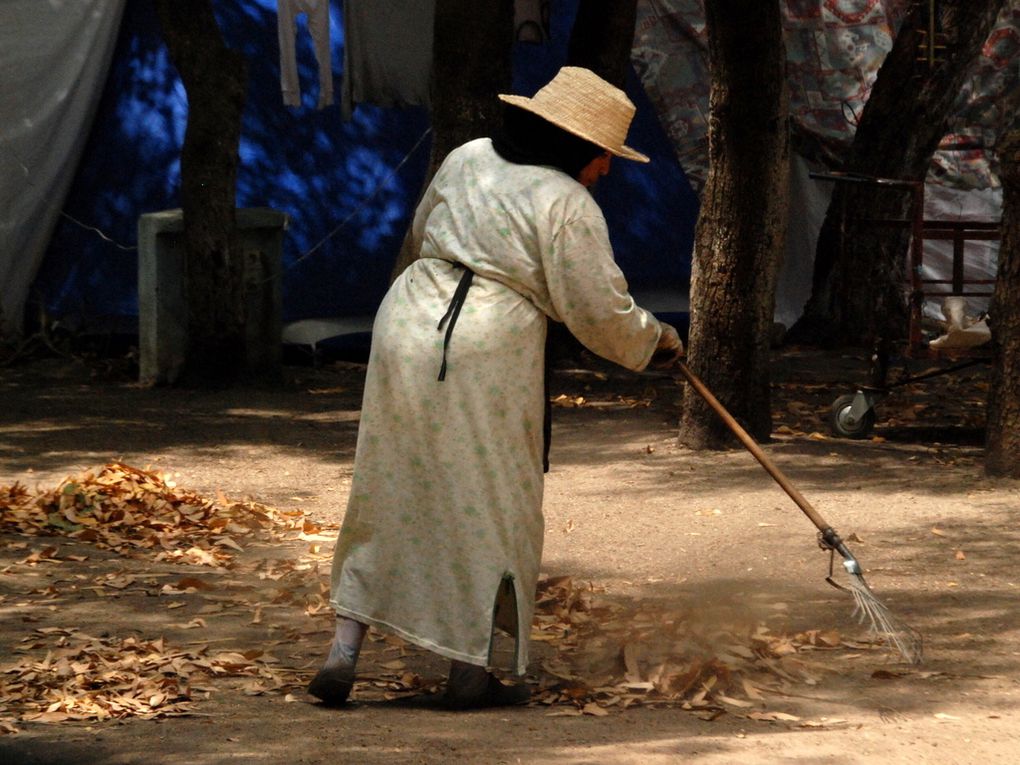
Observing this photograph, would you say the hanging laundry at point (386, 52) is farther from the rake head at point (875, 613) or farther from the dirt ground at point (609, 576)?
the rake head at point (875, 613)

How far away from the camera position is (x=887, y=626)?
17.2 ft

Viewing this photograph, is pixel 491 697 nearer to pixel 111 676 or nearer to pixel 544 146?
pixel 111 676

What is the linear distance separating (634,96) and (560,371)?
2692mm

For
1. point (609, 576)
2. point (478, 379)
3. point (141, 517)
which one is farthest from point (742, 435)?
point (141, 517)

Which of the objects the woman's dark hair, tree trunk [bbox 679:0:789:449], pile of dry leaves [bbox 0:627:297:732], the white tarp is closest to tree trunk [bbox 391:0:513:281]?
tree trunk [bbox 679:0:789:449]

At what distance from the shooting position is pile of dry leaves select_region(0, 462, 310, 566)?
6.92 meters

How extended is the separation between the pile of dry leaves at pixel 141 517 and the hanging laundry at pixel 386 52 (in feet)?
17.6

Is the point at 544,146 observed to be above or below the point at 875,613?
above

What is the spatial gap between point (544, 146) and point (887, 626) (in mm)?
Result: 1918

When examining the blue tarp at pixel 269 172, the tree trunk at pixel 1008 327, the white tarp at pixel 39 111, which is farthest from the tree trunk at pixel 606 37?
the tree trunk at pixel 1008 327

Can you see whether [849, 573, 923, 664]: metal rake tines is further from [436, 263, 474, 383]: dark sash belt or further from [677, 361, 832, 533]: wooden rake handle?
[436, 263, 474, 383]: dark sash belt

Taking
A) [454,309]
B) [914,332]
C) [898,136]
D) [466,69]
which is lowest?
[914,332]

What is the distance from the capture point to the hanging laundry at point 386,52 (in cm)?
1236

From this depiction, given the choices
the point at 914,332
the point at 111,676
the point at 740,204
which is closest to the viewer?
the point at 111,676
